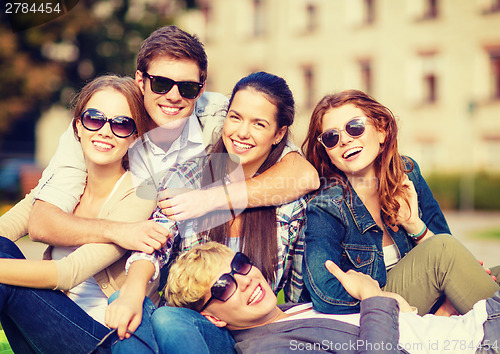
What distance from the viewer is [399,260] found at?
355cm

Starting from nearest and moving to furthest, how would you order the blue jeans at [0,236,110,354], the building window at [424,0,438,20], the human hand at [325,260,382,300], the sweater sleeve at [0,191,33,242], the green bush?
the blue jeans at [0,236,110,354], the human hand at [325,260,382,300], the sweater sleeve at [0,191,33,242], the green bush, the building window at [424,0,438,20]

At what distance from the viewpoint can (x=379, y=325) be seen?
2.71m

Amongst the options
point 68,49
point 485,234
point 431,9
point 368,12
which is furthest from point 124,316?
point 368,12

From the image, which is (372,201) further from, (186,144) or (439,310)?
(186,144)

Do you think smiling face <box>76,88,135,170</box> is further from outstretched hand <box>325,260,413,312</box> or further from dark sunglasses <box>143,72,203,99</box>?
outstretched hand <box>325,260,413,312</box>

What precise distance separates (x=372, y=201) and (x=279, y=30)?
23752mm

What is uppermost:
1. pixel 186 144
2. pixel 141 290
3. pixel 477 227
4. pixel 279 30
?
pixel 279 30

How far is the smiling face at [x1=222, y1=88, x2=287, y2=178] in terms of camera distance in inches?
136

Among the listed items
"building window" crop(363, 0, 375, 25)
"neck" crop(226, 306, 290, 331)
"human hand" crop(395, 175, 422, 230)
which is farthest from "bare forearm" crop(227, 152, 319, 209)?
"building window" crop(363, 0, 375, 25)

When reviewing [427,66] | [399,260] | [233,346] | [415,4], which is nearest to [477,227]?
[427,66]

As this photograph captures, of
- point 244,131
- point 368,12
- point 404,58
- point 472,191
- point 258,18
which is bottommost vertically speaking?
point 472,191

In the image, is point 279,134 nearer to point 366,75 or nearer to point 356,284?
point 356,284

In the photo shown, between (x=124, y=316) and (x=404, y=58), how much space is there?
74.3 ft

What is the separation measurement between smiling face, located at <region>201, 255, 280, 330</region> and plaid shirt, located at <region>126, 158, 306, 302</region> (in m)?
0.48
